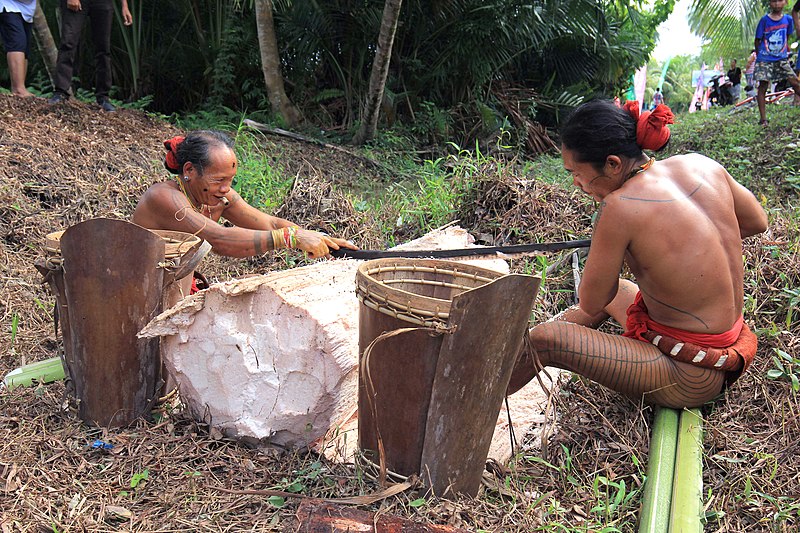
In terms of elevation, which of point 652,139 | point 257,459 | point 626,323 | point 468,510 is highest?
point 652,139

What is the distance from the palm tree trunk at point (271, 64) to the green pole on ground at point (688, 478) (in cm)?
669

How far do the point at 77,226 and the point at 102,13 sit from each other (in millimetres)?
5513

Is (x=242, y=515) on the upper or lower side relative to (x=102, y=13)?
lower

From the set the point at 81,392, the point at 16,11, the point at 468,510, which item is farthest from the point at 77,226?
the point at 16,11

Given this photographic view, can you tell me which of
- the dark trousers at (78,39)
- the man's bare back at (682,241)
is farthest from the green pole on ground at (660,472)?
the dark trousers at (78,39)

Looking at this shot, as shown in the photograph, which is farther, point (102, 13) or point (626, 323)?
point (102, 13)

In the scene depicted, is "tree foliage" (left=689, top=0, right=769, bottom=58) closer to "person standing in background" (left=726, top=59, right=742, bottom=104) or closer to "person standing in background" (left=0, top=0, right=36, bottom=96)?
"person standing in background" (left=0, top=0, right=36, bottom=96)

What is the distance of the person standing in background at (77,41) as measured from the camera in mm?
6539

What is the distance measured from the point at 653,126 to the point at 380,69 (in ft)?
18.7

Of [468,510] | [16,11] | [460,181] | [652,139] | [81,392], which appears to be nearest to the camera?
[468,510]

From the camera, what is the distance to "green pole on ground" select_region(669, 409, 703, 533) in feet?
6.84

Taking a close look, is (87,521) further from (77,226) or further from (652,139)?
(652,139)

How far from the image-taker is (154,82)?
9.98 meters

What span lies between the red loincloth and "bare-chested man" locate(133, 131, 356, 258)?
4.48ft
